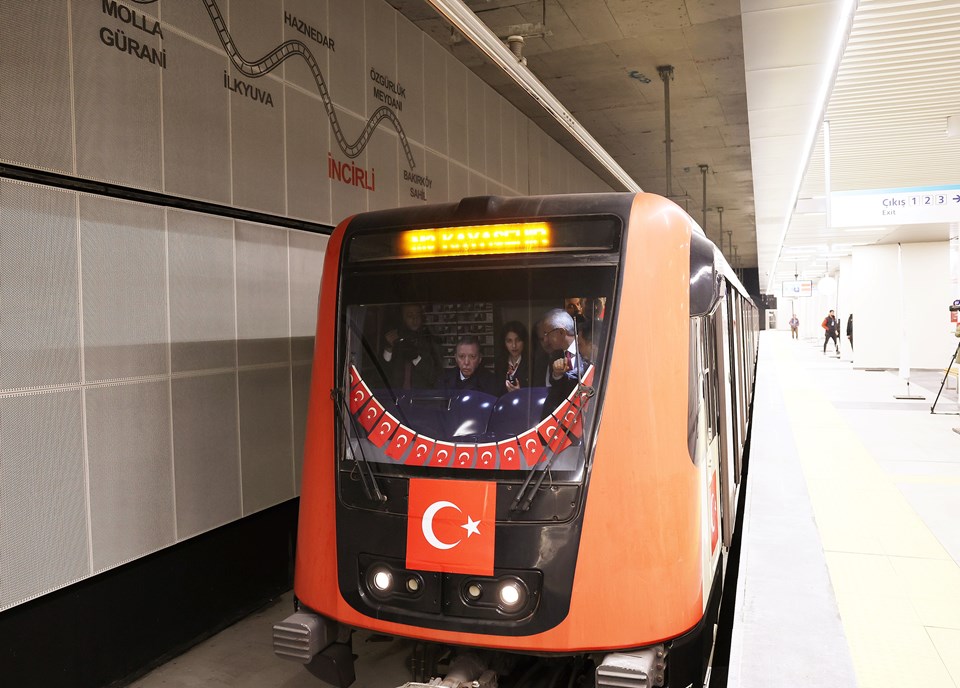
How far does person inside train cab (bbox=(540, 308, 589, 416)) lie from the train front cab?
3cm

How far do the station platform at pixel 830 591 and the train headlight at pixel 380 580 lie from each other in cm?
43

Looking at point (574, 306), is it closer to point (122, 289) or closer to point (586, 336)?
point (586, 336)

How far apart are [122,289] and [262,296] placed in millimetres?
1247

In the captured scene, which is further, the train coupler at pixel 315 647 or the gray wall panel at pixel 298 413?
the gray wall panel at pixel 298 413

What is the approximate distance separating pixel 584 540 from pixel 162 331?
8.50ft

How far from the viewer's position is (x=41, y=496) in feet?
10.6

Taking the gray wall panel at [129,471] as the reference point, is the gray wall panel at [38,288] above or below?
above

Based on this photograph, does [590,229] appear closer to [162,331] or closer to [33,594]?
[162,331]

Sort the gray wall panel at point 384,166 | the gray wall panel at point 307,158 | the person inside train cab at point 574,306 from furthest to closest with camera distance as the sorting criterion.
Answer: the gray wall panel at point 384,166
the gray wall panel at point 307,158
the person inside train cab at point 574,306

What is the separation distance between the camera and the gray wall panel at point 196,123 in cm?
405

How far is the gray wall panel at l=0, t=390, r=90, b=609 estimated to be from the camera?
310cm

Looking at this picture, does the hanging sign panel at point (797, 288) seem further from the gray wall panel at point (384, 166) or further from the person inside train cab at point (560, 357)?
the person inside train cab at point (560, 357)

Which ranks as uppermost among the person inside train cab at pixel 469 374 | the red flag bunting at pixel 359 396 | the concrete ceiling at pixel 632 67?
the concrete ceiling at pixel 632 67

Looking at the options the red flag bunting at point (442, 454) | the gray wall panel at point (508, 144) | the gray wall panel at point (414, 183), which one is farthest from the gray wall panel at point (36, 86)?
the gray wall panel at point (508, 144)
